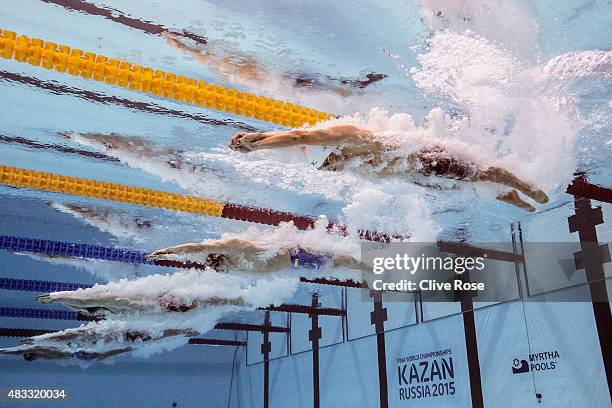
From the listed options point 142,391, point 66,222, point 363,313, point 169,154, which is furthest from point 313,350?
point 169,154

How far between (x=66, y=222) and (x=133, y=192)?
8.26 feet

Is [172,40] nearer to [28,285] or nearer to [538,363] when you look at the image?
[538,363]

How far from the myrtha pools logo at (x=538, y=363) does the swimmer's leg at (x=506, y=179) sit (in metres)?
3.61

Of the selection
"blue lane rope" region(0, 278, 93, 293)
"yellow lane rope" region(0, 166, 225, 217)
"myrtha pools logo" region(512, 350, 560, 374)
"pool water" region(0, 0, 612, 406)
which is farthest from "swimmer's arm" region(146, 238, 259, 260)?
"blue lane rope" region(0, 278, 93, 293)

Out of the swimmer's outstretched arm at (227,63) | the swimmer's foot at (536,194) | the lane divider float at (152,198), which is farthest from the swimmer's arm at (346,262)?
the swimmer's outstretched arm at (227,63)

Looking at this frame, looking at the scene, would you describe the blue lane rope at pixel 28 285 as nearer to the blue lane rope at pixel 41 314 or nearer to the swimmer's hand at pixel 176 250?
the blue lane rope at pixel 41 314

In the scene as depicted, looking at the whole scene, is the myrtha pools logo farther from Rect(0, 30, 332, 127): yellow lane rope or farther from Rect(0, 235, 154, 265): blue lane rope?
Rect(0, 235, 154, 265): blue lane rope

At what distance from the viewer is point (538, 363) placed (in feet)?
28.3

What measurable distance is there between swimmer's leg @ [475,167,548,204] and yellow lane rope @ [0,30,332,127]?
1.73m

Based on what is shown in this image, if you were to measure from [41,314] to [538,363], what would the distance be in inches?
448

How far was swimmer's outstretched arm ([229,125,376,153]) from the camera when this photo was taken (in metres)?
4.40

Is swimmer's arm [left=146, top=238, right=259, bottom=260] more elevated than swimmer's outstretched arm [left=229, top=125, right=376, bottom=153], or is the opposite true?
swimmer's outstretched arm [left=229, top=125, right=376, bottom=153]

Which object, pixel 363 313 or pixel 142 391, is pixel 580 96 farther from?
pixel 142 391

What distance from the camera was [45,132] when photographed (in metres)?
6.54
